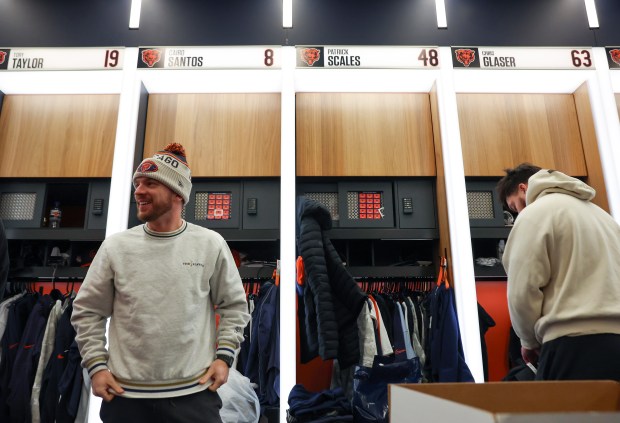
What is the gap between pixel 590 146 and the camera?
11.0 ft

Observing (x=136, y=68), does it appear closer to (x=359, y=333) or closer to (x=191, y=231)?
(x=191, y=231)

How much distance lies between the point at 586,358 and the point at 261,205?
2328 millimetres

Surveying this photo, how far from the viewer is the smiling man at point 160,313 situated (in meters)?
1.52

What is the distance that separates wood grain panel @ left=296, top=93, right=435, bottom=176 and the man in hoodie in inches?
67.8

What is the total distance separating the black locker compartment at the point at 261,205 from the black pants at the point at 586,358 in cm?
210

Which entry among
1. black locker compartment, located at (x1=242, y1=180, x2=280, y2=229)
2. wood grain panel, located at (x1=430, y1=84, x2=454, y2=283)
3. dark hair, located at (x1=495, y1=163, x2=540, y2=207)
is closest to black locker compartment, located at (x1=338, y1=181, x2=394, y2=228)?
wood grain panel, located at (x1=430, y1=84, x2=454, y2=283)

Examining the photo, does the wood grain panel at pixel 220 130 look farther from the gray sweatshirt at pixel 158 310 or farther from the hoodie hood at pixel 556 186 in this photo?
the hoodie hood at pixel 556 186

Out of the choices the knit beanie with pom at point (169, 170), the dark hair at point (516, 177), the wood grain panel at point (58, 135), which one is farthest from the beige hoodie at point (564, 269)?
the wood grain panel at point (58, 135)

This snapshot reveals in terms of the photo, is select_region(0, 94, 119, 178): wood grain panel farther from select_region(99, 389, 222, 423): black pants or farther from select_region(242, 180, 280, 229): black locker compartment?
select_region(99, 389, 222, 423): black pants

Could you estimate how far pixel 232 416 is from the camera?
2.51 meters

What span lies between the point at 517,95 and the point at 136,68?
113 inches

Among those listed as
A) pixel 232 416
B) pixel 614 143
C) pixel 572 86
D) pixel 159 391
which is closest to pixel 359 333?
pixel 232 416

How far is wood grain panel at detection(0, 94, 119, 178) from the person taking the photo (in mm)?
3420

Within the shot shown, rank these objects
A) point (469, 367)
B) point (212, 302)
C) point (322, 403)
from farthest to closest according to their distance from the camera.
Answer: point (469, 367)
point (322, 403)
point (212, 302)
